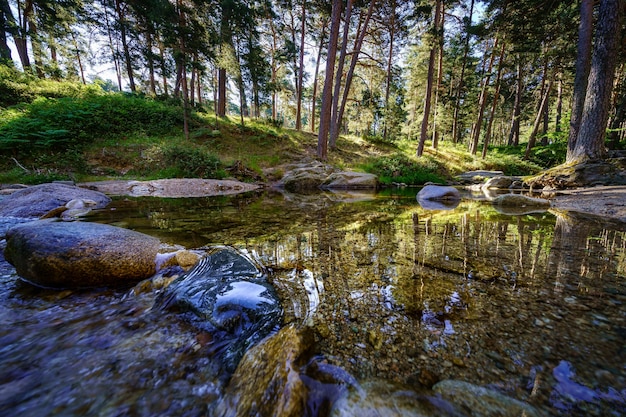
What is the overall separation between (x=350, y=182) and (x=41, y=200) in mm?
9461

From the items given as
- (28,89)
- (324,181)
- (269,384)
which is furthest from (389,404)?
(28,89)

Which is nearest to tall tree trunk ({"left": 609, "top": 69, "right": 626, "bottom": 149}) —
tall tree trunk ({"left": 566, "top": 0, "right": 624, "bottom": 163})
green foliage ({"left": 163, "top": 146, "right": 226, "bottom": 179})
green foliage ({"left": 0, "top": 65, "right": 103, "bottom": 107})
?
tall tree trunk ({"left": 566, "top": 0, "right": 624, "bottom": 163})

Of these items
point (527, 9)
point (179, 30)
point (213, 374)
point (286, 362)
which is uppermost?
point (179, 30)

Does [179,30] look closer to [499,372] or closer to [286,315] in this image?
[286,315]

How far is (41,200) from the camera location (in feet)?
17.1

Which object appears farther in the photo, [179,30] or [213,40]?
[213,40]

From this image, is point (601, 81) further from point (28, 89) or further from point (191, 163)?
point (28, 89)

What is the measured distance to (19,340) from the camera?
4.66 feet

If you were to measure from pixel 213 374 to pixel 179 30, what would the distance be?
15.8 metres

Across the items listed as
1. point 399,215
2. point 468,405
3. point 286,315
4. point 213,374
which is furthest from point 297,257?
point 399,215

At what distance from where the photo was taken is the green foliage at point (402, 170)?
13.5 metres

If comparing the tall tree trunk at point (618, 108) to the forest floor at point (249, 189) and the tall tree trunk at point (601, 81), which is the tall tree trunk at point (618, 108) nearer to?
the tall tree trunk at point (601, 81)

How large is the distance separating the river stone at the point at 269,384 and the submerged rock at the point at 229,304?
0.14 meters

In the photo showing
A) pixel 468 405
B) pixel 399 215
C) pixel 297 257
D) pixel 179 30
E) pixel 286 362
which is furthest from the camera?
pixel 179 30
